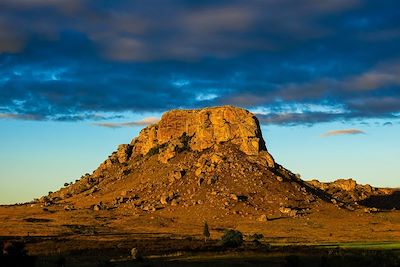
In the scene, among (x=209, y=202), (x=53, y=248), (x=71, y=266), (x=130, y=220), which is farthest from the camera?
(x=209, y=202)

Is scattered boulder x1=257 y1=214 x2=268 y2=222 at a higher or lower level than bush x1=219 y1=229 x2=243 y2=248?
higher

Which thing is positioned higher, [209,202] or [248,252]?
[209,202]

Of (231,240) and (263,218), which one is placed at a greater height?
(263,218)

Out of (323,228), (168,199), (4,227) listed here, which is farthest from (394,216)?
(4,227)

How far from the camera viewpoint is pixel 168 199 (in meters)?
199

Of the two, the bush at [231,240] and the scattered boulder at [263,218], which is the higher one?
the scattered boulder at [263,218]

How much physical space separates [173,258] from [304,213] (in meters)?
119

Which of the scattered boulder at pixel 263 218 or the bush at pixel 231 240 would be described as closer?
the bush at pixel 231 240

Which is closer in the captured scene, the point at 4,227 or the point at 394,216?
the point at 4,227

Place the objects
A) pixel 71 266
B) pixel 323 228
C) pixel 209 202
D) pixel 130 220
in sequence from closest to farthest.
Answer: pixel 71 266 < pixel 323 228 < pixel 130 220 < pixel 209 202

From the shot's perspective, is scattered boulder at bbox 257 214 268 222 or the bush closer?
the bush

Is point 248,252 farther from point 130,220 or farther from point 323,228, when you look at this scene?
point 130,220

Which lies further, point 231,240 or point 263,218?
point 263,218

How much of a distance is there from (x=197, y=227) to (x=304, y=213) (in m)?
40.6
